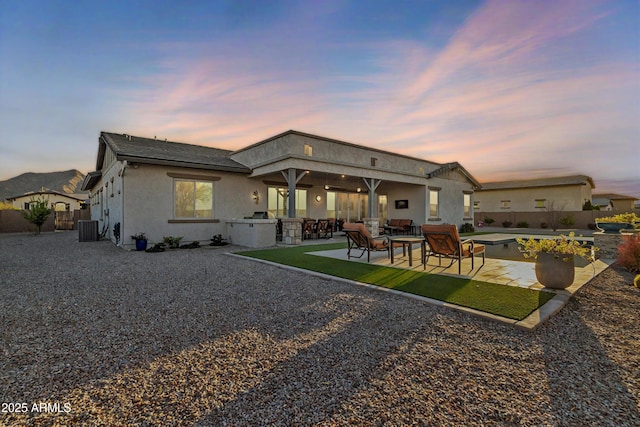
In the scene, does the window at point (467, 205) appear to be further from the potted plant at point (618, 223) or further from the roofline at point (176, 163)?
the roofline at point (176, 163)

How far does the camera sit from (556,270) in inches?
181

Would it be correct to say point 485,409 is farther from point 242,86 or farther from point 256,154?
point 256,154

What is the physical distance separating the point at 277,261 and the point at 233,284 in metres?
2.29

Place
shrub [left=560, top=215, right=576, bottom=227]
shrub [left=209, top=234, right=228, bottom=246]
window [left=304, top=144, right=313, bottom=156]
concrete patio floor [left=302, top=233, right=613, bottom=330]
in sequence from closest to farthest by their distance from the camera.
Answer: concrete patio floor [left=302, top=233, right=613, bottom=330], shrub [left=209, top=234, right=228, bottom=246], window [left=304, top=144, right=313, bottom=156], shrub [left=560, top=215, right=576, bottom=227]

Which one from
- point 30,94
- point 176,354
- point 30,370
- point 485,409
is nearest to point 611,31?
point 485,409

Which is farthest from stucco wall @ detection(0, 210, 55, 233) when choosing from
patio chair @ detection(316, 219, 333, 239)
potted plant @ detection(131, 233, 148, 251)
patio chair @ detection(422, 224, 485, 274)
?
patio chair @ detection(422, 224, 485, 274)

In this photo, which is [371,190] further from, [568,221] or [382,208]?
[568,221]

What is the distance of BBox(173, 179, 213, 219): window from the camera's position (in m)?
11.1

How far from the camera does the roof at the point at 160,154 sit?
32.9ft

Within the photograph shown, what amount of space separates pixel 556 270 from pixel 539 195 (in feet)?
103

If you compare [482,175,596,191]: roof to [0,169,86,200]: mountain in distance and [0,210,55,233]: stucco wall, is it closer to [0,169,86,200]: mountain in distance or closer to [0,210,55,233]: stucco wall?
[0,210,55,233]: stucco wall

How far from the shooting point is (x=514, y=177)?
35.0 metres

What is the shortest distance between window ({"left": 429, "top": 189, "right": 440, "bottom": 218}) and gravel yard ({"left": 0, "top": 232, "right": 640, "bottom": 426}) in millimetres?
13311

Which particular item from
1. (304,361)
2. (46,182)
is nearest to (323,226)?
(304,361)
